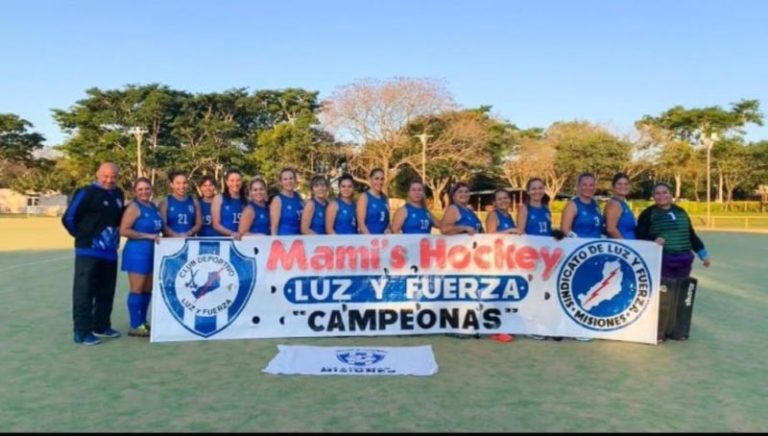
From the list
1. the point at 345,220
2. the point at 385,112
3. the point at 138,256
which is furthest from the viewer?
the point at 385,112

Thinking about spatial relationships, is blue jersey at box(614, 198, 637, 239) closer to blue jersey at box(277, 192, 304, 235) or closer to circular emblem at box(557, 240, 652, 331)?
circular emblem at box(557, 240, 652, 331)

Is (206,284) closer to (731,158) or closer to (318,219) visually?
(318,219)

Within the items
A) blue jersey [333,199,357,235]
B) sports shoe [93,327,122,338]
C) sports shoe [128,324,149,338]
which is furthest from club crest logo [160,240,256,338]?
blue jersey [333,199,357,235]

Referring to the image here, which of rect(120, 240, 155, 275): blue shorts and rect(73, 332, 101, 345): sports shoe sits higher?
rect(120, 240, 155, 275): blue shorts

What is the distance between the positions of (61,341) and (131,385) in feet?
6.37

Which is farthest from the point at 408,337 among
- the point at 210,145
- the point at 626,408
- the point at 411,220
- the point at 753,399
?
the point at 210,145

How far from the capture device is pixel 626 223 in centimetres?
641

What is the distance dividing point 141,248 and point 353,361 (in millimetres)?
2520

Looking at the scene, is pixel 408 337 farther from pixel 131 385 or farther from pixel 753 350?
pixel 753 350

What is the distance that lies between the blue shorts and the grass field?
0.71 m

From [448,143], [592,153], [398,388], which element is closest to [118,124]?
[448,143]

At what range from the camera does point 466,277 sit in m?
6.33

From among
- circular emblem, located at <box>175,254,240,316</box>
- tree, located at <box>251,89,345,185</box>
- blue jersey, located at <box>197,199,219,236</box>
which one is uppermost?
tree, located at <box>251,89,345,185</box>

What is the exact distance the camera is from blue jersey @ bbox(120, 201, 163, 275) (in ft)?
20.1
